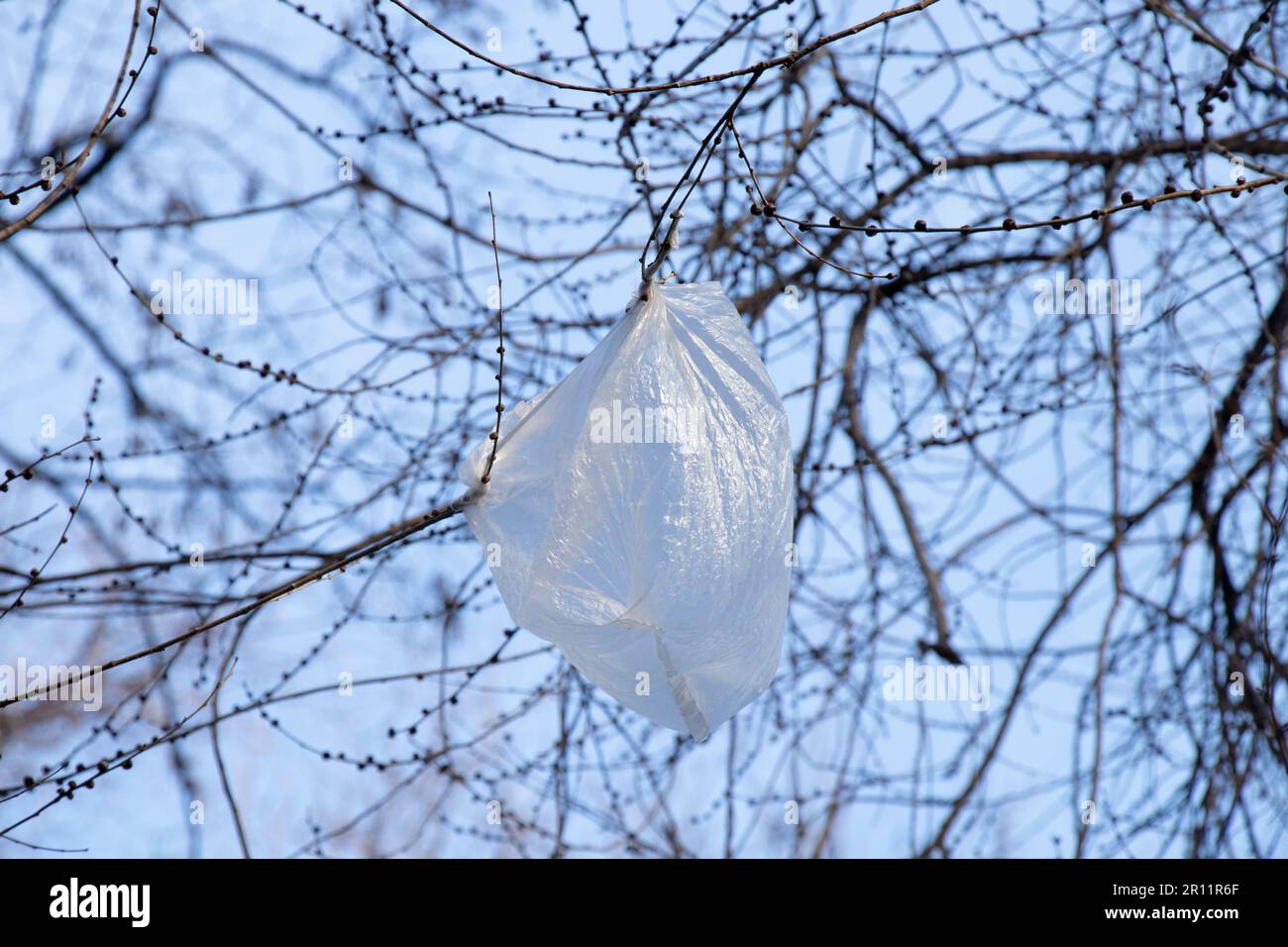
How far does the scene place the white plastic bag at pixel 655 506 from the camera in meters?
1.50

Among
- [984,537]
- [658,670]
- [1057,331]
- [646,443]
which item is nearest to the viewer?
[646,443]

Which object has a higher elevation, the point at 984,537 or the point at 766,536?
the point at 984,537

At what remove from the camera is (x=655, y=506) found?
150cm

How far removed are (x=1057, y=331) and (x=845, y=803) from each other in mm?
1200

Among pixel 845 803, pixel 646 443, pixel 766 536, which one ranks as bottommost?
pixel 845 803

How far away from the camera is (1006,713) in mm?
2283

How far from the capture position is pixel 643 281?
4.99 ft

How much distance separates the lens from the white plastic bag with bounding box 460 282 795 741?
1502 millimetres

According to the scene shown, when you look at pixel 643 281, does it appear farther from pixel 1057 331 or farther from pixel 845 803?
pixel 845 803

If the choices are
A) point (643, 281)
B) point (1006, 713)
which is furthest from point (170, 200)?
point (1006, 713)
